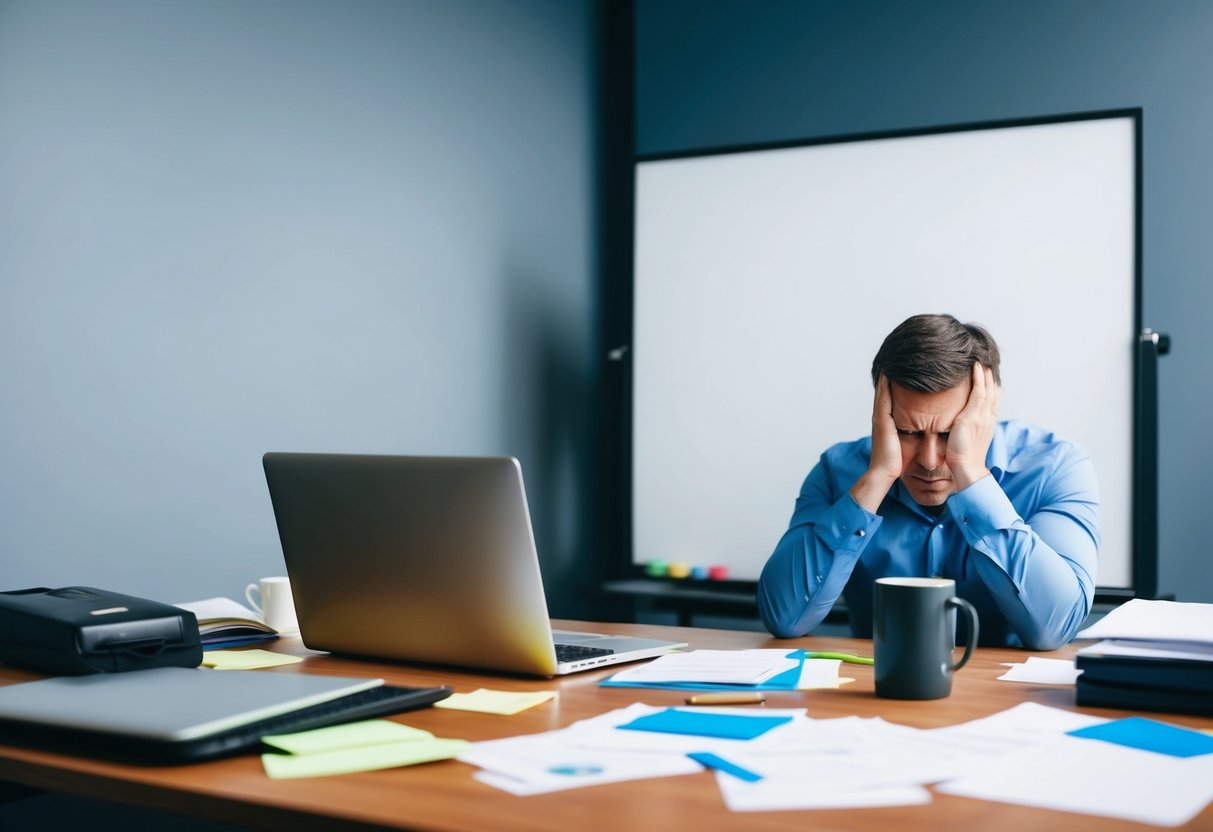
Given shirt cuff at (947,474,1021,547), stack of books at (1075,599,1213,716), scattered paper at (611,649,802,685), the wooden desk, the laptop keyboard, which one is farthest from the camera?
shirt cuff at (947,474,1021,547)

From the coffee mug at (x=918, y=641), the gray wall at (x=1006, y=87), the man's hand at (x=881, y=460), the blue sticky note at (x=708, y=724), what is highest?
the gray wall at (x=1006, y=87)

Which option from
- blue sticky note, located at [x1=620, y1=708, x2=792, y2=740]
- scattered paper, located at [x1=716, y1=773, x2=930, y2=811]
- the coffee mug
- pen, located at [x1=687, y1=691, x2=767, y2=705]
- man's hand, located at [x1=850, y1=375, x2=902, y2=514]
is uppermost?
man's hand, located at [x1=850, y1=375, x2=902, y2=514]

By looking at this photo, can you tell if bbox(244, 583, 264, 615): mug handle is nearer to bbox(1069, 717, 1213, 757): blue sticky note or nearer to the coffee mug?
the coffee mug

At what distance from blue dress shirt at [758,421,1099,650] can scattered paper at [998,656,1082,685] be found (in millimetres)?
173

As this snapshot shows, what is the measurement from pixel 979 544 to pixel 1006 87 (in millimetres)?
1666

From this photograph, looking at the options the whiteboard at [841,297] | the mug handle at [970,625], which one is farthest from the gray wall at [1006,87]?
the mug handle at [970,625]

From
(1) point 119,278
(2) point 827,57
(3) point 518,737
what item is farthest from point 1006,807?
(2) point 827,57

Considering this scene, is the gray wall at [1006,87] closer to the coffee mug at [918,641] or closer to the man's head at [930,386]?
the man's head at [930,386]

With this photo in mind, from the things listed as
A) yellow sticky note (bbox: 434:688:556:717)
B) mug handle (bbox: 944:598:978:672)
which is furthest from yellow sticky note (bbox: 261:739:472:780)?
mug handle (bbox: 944:598:978:672)

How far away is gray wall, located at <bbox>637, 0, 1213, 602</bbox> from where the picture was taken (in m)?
2.60

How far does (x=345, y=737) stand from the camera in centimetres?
90

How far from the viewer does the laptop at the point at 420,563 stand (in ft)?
3.78

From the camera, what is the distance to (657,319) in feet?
9.21

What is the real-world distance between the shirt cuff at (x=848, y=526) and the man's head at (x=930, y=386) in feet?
0.39
